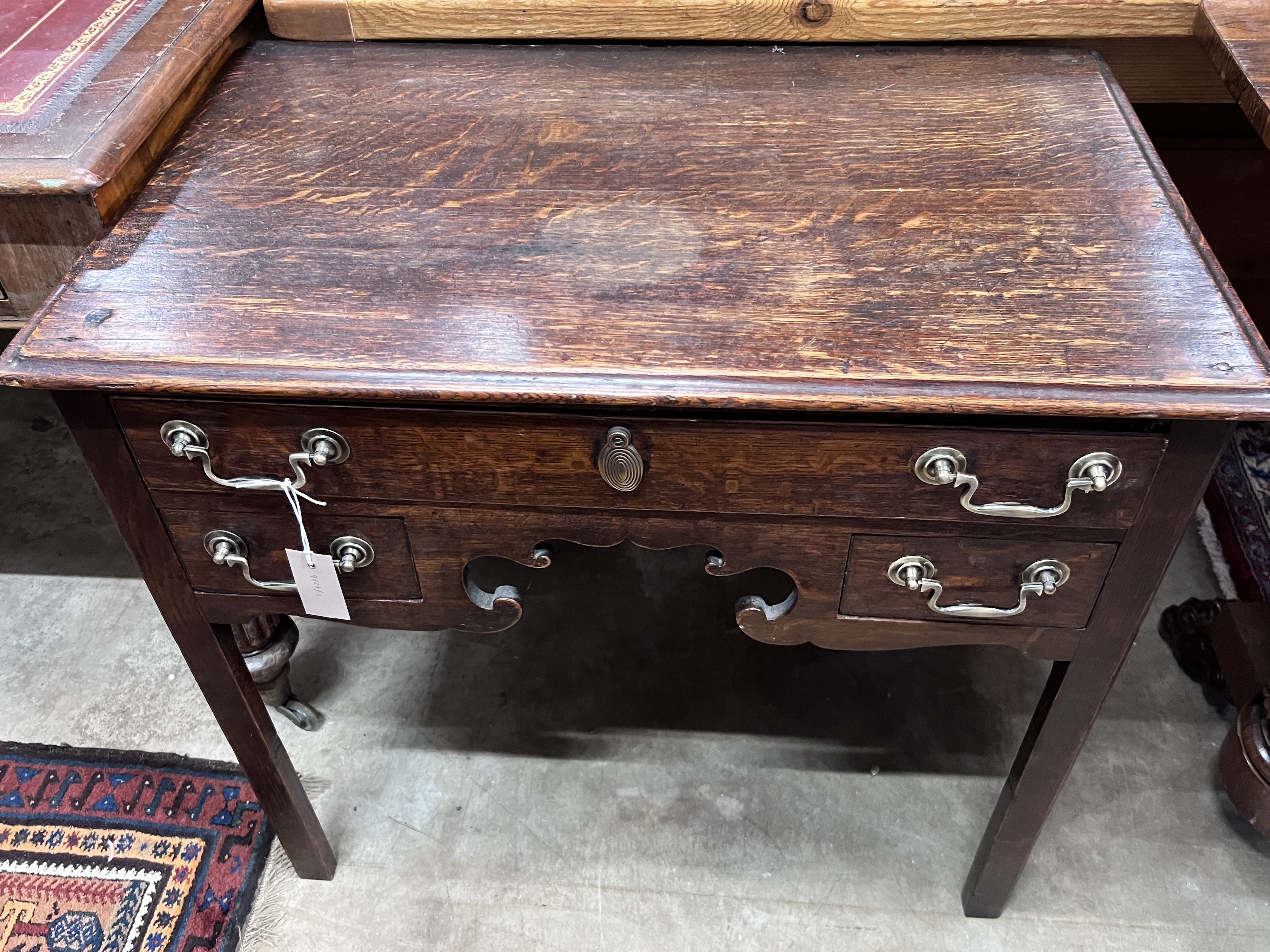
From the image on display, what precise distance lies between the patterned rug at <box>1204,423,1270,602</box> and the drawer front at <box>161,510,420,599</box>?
1.26 meters

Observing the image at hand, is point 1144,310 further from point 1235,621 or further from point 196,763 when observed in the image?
point 196,763

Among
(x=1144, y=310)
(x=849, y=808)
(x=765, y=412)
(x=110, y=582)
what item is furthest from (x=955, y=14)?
(x=110, y=582)

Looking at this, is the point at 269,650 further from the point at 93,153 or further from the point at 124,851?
the point at 93,153

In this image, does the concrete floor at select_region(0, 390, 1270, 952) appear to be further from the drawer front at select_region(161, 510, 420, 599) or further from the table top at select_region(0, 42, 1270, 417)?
the table top at select_region(0, 42, 1270, 417)

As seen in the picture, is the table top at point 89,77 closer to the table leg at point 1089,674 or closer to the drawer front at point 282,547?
the drawer front at point 282,547

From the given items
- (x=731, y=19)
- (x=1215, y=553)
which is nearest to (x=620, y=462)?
(x=731, y=19)

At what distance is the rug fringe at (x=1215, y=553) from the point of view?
1523 millimetres

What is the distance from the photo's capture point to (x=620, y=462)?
2.43 ft

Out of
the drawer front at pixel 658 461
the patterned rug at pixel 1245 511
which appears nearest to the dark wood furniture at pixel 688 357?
the drawer front at pixel 658 461

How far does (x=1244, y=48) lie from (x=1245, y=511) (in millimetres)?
860

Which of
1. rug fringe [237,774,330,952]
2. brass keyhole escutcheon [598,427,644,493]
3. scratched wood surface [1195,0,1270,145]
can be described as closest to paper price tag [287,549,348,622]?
brass keyhole escutcheon [598,427,644,493]

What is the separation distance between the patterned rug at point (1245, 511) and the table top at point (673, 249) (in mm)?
884

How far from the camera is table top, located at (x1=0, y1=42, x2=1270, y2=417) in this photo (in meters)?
0.68

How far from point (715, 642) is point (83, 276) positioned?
3.28 ft
